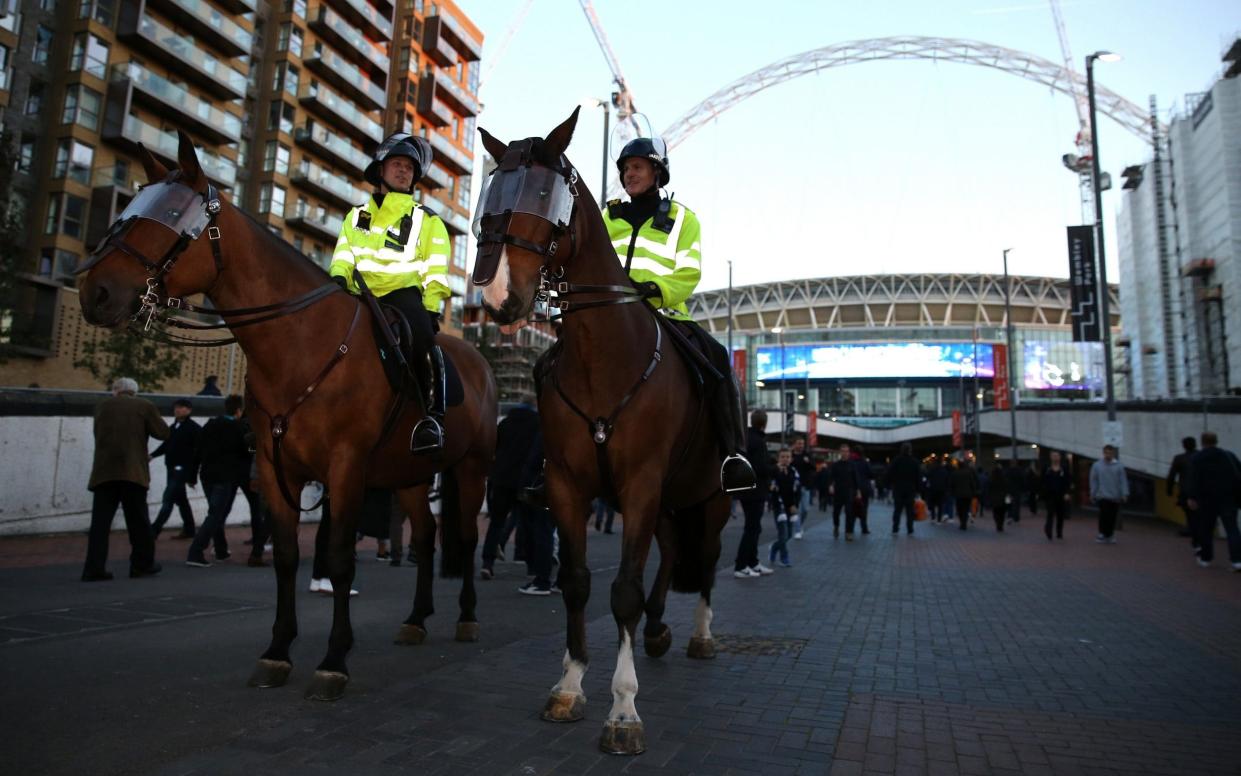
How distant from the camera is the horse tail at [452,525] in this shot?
6.87m

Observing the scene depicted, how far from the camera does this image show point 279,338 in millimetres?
4938

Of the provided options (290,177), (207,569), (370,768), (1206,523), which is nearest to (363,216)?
(370,768)

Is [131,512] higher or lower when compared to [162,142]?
lower

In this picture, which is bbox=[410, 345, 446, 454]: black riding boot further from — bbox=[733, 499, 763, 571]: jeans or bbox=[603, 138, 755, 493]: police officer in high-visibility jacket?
bbox=[733, 499, 763, 571]: jeans

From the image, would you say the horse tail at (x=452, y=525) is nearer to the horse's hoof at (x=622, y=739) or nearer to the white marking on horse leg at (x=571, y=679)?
the white marking on horse leg at (x=571, y=679)

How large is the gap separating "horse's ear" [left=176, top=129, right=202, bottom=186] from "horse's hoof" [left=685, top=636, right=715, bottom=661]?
4.40m

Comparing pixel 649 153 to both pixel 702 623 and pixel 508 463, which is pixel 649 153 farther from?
pixel 508 463

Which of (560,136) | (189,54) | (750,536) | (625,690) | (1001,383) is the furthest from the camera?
(1001,383)

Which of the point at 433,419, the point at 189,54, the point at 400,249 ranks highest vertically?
the point at 189,54

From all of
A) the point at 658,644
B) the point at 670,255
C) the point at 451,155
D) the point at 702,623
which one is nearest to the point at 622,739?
the point at 658,644

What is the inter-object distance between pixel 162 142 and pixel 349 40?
18.9 meters

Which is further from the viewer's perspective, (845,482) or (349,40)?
(349,40)

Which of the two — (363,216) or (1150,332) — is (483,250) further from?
(1150,332)

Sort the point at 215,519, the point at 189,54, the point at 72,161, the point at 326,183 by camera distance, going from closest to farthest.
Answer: the point at 215,519, the point at 72,161, the point at 189,54, the point at 326,183
